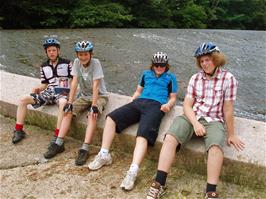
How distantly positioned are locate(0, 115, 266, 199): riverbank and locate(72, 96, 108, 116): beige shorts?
0.47 m

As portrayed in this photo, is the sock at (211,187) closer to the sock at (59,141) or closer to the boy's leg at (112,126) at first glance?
the boy's leg at (112,126)

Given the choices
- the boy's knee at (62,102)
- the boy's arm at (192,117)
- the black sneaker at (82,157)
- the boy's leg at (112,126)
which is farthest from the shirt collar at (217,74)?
the boy's knee at (62,102)

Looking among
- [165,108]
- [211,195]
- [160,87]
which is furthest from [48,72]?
[211,195]

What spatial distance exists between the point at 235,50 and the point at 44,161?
1368 centimetres

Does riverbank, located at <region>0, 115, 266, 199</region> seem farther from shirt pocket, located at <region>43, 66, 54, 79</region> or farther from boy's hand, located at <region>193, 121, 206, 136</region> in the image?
shirt pocket, located at <region>43, 66, 54, 79</region>

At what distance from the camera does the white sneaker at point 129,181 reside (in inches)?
142

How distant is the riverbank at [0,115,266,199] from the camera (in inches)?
141

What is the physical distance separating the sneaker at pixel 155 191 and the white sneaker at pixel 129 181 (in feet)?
0.75

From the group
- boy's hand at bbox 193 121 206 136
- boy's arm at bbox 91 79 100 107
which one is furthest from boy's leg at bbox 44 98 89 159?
boy's hand at bbox 193 121 206 136

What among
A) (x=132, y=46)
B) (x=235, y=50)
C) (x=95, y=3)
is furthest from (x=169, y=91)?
(x=95, y=3)

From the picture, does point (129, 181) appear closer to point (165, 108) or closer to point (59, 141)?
point (165, 108)

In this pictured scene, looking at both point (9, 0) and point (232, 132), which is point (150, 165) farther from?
point (9, 0)

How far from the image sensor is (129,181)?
3646 mm

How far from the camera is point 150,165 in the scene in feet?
13.5
